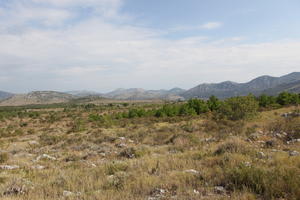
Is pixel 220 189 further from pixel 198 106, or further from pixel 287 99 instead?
pixel 287 99

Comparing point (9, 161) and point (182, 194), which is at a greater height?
point (182, 194)

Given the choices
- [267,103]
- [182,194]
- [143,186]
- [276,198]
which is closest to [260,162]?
[276,198]

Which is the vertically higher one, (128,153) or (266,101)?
(266,101)

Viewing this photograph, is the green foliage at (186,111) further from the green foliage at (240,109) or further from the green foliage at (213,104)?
the green foliage at (240,109)

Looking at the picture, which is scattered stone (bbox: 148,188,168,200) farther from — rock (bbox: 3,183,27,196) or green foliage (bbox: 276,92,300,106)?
green foliage (bbox: 276,92,300,106)

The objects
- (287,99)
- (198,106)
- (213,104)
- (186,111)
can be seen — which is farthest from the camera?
(213,104)

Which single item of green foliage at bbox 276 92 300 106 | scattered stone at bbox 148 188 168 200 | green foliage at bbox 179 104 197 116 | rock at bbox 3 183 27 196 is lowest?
green foliage at bbox 179 104 197 116

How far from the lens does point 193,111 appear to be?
32.1 meters

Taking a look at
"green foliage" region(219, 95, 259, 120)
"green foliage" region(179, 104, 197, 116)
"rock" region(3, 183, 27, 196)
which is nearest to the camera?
"rock" region(3, 183, 27, 196)

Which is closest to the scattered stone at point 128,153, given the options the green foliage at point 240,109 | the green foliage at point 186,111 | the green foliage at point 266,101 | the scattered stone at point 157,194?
the scattered stone at point 157,194

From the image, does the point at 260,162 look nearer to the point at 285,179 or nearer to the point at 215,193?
the point at 285,179

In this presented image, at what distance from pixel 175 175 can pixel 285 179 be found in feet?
7.95

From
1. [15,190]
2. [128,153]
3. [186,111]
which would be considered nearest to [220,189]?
[15,190]

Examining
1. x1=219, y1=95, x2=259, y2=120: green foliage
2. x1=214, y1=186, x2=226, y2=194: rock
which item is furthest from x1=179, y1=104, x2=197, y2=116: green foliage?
x1=214, y1=186, x2=226, y2=194: rock
